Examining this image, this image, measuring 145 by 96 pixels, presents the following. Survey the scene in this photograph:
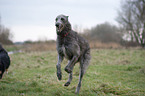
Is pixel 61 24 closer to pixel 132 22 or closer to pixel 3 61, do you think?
pixel 3 61

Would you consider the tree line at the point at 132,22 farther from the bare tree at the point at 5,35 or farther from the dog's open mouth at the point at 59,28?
the bare tree at the point at 5,35

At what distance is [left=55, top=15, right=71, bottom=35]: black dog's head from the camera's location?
182 inches

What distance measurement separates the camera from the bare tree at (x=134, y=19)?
2786cm

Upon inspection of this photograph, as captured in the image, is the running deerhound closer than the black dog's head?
No

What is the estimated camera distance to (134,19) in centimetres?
3030

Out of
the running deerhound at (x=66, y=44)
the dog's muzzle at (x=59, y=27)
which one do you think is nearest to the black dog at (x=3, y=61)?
the running deerhound at (x=66, y=44)

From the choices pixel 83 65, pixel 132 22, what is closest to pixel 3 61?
pixel 83 65

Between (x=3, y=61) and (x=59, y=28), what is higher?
(x=59, y=28)

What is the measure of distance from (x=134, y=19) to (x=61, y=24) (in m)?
28.5

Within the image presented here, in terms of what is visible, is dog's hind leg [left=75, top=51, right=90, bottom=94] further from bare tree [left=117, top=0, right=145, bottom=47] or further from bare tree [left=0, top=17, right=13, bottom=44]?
bare tree [left=0, top=17, right=13, bottom=44]

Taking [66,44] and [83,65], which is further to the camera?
[83,65]

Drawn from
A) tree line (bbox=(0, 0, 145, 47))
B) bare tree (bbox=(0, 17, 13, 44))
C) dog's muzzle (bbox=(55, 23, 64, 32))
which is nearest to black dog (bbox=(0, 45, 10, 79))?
dog's muzzle (bbox=(55, 23, 64, 32))

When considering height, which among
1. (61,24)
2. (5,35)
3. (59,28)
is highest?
(61,24)

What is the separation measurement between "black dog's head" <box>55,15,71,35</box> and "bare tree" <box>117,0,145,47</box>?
80.9 ft
